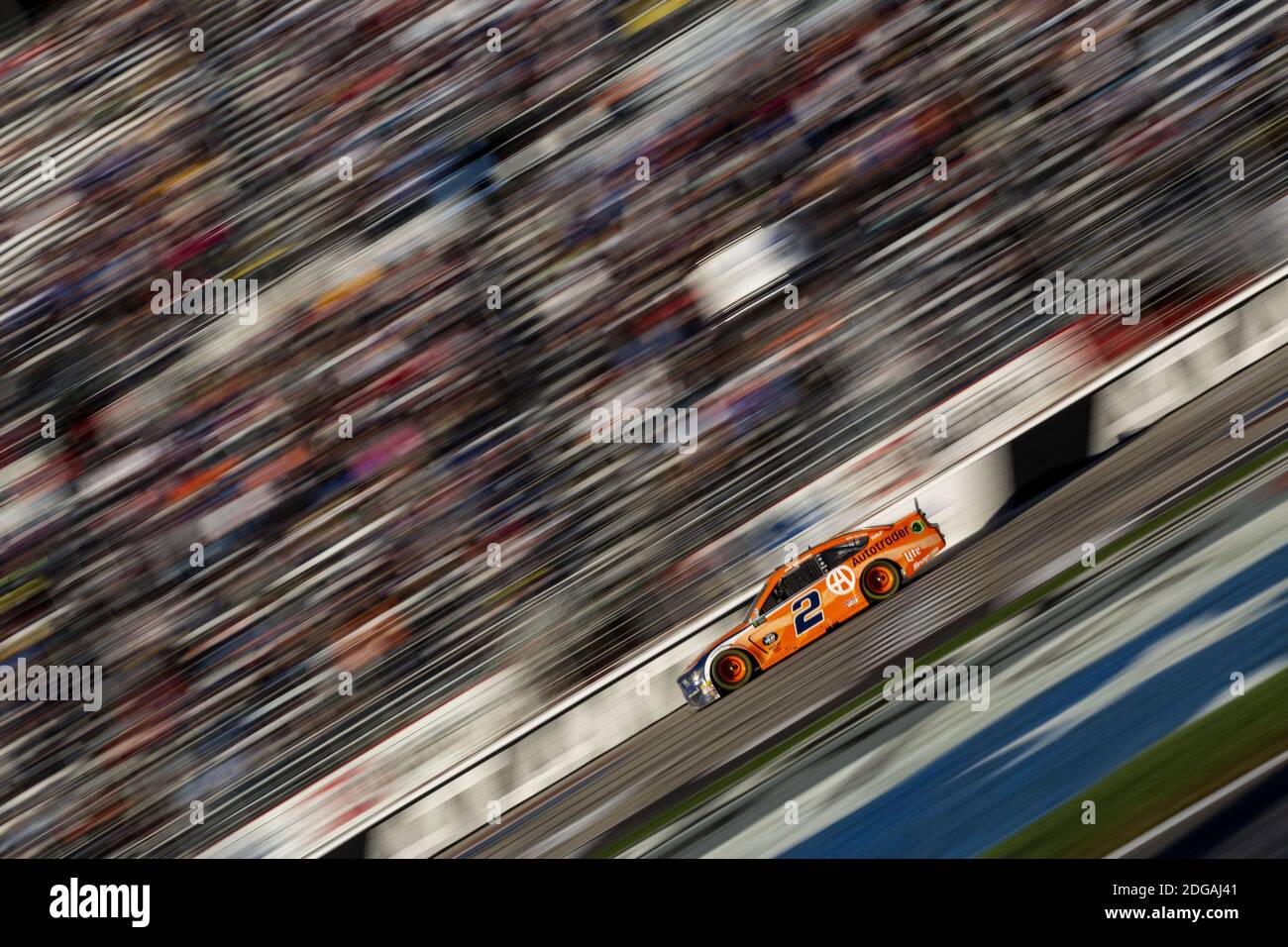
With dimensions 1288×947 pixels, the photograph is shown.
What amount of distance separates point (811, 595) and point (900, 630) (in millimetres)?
374

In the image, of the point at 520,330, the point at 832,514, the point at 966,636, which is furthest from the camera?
the point at 520,330

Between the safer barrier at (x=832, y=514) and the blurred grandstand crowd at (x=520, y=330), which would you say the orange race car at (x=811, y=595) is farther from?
the blurred grandstand crowd at (x=520, y=330)

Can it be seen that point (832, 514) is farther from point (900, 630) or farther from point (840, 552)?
point (900, 630)

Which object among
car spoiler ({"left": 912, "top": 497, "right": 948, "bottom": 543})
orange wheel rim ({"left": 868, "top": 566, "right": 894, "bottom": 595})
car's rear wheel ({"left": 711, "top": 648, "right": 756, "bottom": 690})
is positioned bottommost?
car's rear wheel ({"left": 711, "top": 648, "right": 756, "bottom": 690})

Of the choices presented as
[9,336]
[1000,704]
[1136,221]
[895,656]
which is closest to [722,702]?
[895,656]

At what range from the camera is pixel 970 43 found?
5641mm

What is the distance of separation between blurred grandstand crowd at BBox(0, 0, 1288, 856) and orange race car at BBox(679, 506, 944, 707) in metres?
0.22

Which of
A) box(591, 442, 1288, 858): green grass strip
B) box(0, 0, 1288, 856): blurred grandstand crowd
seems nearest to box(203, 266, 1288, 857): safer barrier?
box(0, 0, 1288, 856): blurred grandstand crowd

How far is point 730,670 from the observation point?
5008 millimetres

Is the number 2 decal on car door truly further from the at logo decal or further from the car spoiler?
the car spoiler

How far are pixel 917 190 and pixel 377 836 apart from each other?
3540mm

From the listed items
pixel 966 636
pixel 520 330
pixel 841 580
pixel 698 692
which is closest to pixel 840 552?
pixel 841 580

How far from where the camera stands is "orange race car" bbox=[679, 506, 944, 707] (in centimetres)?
500

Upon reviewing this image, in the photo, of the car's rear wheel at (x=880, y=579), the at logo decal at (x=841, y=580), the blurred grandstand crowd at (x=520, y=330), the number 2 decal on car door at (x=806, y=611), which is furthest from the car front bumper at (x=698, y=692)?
the car's rear wheel at (x=880, y=579)
